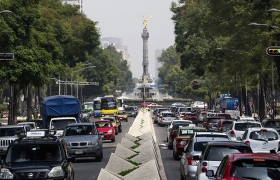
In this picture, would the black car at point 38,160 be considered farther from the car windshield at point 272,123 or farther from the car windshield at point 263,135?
the car windshield at point 272,123

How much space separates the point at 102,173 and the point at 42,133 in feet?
25.1

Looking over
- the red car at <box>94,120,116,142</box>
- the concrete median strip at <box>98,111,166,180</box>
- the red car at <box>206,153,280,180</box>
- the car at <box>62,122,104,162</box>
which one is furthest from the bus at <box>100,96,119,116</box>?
the red car at <box>206,153,280,180</box>

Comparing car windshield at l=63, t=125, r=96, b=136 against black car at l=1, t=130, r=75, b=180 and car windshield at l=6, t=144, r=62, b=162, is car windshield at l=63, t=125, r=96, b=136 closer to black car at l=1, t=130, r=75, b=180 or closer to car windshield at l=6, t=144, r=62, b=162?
black car at l=1, t=130, r=75, b=180

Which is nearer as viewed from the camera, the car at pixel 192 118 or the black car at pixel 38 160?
the black car at pixel 38 160

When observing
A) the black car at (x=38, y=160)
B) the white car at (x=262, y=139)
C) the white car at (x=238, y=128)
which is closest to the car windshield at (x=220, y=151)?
the black car at (x=38, y=160)

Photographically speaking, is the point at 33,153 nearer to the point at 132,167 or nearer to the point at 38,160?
the point at 38,160

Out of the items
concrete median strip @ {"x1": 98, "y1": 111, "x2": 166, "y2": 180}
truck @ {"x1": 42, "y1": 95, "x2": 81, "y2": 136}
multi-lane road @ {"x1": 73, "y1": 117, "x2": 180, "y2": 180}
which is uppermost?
truck @ {"x1": 42, "y1": 95, "x2": 81, "y2": 136}

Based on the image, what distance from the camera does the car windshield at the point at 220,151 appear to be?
19.0 meters

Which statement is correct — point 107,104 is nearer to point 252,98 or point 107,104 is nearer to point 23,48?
point 252,98

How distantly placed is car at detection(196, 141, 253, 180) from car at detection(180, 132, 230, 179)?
1.58 meters

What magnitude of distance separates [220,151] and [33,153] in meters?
4.73

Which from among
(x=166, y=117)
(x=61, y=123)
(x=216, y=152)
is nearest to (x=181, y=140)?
(x=216, y=152)

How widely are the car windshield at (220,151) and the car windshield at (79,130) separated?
50.5ft

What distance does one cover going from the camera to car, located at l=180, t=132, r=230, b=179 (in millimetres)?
21172
